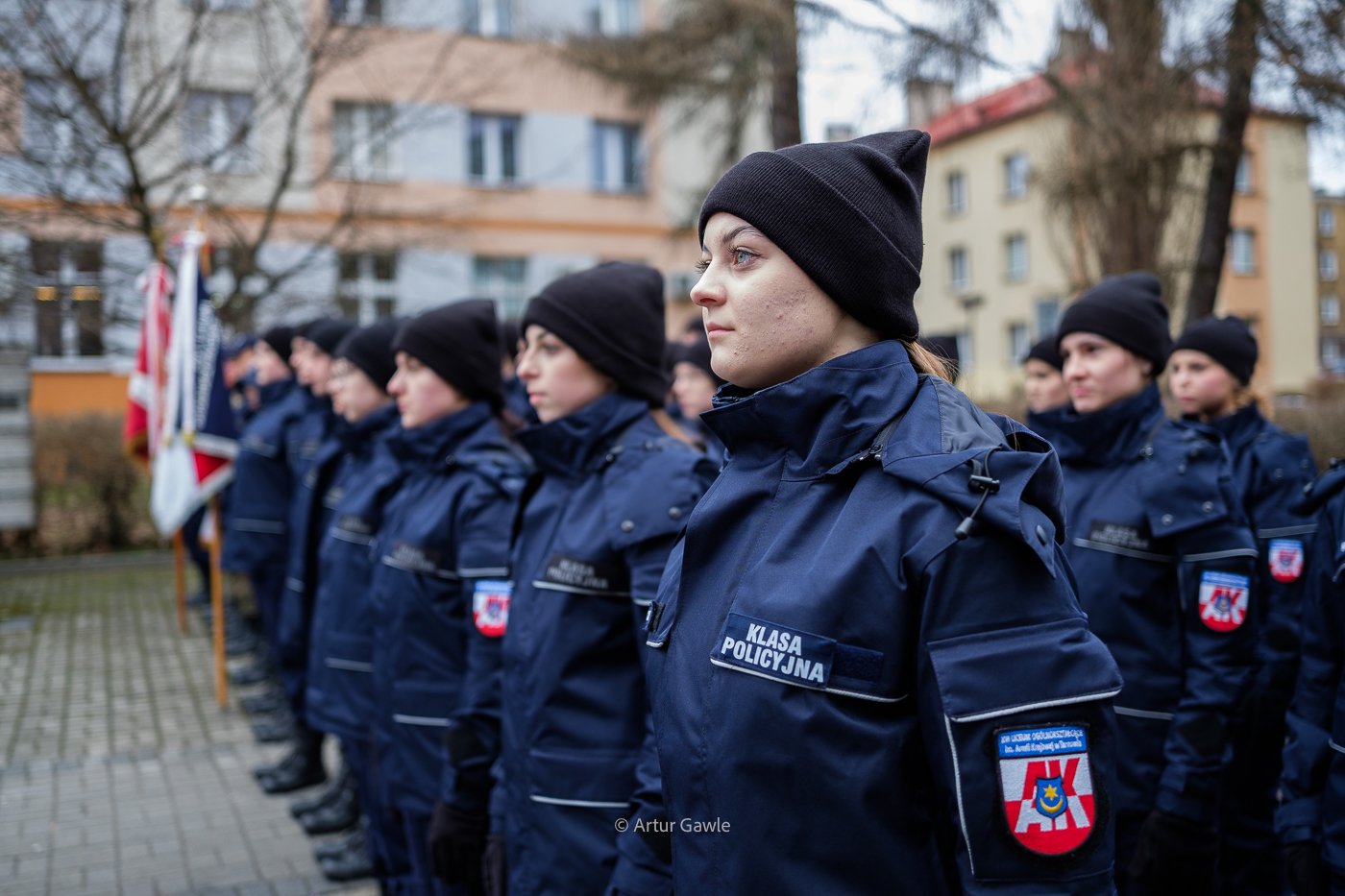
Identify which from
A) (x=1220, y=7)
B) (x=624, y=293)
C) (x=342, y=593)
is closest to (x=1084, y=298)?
(x=624, y=293)

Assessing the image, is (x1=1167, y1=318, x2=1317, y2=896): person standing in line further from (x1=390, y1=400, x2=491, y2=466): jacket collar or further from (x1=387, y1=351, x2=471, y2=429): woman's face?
(x1=387, y1=351, x2=471, y2=429): woman's face

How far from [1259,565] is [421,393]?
316cm

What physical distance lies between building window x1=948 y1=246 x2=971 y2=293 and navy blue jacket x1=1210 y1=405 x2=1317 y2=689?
37.9 m

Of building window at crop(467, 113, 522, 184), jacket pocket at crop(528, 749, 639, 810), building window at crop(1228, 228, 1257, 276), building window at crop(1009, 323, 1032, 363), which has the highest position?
building window at crop(467, 113, 522, 184)

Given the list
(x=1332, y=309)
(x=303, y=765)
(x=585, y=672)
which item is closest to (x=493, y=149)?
(x=303, y=765)

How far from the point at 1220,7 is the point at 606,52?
497 cm

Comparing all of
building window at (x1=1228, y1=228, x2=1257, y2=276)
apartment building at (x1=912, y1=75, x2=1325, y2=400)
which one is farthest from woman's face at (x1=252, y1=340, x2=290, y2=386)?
building window at (x1=1228, y1=228, x2=1257, y2=276)

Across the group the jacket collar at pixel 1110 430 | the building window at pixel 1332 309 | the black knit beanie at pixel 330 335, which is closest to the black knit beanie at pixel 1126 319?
the jacket collar at pixel 1110 430

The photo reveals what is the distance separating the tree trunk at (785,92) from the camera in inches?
358

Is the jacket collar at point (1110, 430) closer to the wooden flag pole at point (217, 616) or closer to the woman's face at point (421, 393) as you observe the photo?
the woman's face at point (421, 393)

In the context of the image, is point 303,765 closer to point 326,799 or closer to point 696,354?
point 326,799

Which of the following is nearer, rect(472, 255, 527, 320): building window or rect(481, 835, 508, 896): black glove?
rect(481, 835, 508, 896): black glove

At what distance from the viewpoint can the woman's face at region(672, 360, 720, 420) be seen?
7109mm

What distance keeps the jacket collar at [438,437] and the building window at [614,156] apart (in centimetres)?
2486
